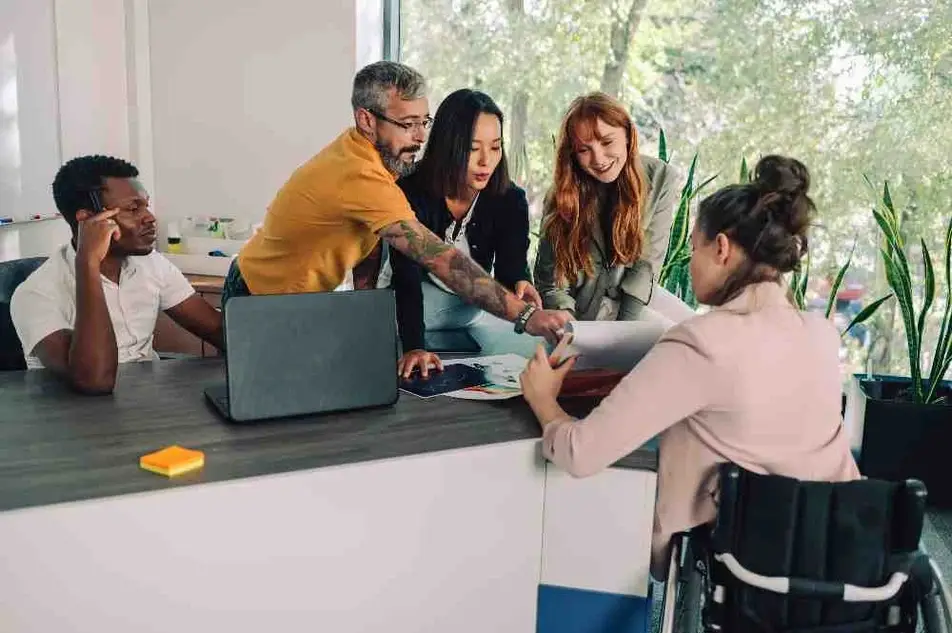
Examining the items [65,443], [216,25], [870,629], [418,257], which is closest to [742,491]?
[870,629]

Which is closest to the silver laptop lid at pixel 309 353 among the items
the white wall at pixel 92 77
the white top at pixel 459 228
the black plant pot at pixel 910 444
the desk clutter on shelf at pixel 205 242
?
the white top at pixel 459 228

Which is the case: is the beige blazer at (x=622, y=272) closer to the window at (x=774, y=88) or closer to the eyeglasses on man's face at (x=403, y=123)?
the eyeglasses on man's face at (x=403, y=123)

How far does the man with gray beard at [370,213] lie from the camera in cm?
191

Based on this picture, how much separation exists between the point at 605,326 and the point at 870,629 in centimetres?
70

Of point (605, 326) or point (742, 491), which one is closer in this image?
point (742, 491)

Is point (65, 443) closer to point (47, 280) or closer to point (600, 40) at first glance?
point (47, 280)

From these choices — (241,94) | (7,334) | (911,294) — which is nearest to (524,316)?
(7,334)

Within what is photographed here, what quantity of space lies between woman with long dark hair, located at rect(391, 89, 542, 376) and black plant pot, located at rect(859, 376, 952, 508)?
157 centimetres

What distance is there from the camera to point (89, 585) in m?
1.21

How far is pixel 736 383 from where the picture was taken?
1395mm

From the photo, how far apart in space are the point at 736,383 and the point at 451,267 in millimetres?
741

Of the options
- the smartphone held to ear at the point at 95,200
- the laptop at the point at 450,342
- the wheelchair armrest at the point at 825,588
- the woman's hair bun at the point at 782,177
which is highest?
the woman's hair bun at the point at 782,177

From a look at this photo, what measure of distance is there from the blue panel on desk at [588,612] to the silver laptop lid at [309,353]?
48 centimetres

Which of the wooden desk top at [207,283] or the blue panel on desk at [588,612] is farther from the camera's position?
the wooden desk top at [207,283]
